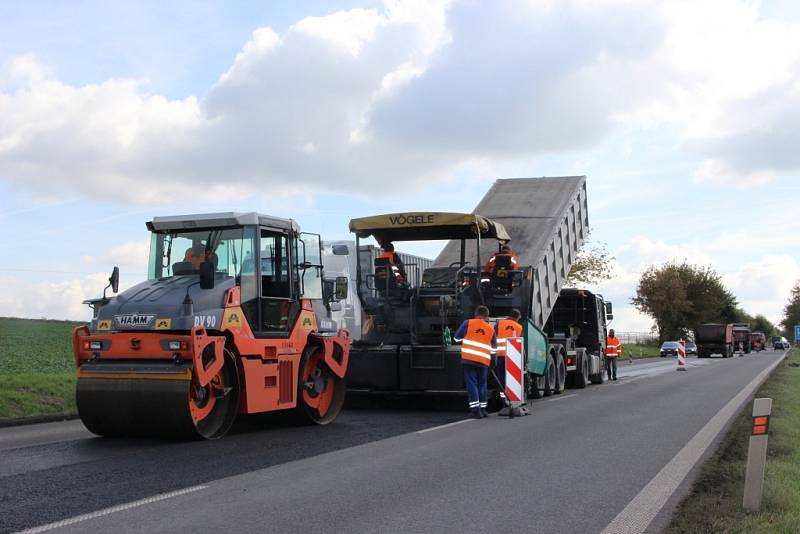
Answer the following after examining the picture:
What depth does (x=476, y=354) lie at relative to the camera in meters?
13.0

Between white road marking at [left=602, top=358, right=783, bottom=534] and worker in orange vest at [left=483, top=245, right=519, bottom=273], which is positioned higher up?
worker in orange vest at [left=483, top=245, right=519, bottom=273]

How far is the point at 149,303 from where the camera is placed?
1009 cm

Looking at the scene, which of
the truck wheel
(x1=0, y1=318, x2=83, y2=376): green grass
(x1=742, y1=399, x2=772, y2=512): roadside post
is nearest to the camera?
(x1=742, y1=399, x2=772, y2=512): roadside post

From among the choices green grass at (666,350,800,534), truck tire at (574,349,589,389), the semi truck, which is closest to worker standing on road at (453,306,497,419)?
the semi truck

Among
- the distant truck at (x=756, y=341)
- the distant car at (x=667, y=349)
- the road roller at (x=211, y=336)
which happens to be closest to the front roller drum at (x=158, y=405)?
the road roller at (x=211, y=336)

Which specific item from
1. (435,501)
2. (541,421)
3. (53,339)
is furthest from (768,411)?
(53,339)

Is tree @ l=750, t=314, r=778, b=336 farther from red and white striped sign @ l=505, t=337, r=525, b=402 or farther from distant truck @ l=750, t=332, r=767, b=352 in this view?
red and white striped sign @ l=505, t=337, r=525, b=402

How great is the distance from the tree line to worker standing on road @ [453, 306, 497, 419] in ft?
219

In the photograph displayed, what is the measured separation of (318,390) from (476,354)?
251cm

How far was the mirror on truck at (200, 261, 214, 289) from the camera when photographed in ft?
32.9

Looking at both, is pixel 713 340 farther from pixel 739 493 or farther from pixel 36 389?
pixel 739 493

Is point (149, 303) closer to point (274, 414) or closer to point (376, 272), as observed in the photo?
point (274, 414)

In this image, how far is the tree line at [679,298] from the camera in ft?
251

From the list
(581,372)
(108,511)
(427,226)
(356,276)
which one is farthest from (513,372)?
(108,511)
